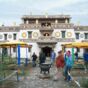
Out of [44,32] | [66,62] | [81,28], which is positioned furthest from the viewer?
[81,28]

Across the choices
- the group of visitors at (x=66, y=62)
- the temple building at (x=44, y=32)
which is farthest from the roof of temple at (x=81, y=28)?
the group of visitors at (x=66, y=62)

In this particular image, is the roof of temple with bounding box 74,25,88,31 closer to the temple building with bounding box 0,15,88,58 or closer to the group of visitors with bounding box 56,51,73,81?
the temple building with bounding box 0,15,88,58

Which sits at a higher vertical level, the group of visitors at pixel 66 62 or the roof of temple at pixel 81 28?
the roof of temple at pixel 81 28

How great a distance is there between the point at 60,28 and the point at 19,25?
8.52 m

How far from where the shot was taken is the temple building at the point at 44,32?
226ft

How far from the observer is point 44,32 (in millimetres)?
70688

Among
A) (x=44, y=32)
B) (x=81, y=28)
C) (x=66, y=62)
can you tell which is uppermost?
(x=81, y=28)

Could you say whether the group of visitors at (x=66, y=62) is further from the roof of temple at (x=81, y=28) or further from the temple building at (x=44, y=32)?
the roof of temple at (x=81, y=28)

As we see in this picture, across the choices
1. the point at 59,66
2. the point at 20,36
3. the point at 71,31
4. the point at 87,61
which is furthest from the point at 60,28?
the point at 59,66

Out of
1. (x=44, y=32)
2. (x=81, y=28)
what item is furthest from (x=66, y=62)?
(x=81, y=28)

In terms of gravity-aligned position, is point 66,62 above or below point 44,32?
below

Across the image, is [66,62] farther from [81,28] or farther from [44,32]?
[81,28]

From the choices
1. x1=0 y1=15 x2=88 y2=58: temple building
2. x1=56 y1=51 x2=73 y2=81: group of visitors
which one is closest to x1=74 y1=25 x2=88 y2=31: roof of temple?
x1=0 y1=15 x2=88 y2=58: temple building

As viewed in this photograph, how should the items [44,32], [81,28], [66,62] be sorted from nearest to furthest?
[66,62], [44,32], [81,28]
